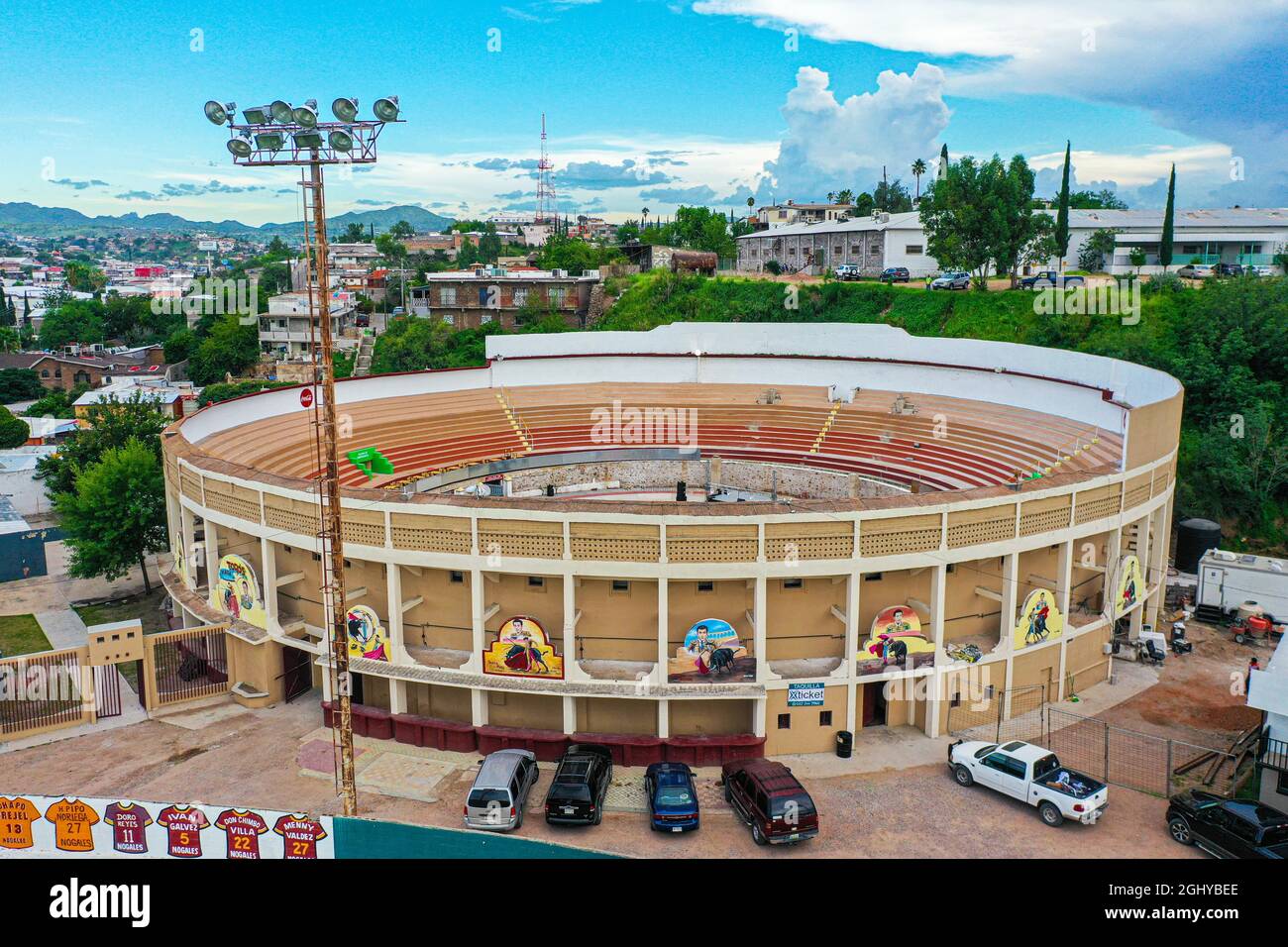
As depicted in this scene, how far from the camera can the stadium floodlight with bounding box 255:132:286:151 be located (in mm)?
15508

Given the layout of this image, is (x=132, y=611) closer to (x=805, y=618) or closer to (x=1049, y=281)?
(x=805, y=618)

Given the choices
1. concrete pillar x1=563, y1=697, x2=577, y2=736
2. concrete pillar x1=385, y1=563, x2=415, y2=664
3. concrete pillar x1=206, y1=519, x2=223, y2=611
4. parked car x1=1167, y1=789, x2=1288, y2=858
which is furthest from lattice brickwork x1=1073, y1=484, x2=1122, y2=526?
concrete pillar x1=206, y1=519, x2=223, y2=611

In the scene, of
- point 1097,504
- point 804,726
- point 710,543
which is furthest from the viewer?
point 1097,504

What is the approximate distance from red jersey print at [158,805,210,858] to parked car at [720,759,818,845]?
9513 mm

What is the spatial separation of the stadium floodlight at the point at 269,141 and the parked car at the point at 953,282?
50.8 metres

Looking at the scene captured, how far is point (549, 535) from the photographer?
67.2 feet

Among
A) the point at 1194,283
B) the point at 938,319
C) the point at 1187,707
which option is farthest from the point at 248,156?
the point at 1194,283

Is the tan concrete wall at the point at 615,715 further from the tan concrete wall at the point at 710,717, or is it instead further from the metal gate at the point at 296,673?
the metal gate at the point at 296,673

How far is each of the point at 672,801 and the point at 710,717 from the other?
3658 mm

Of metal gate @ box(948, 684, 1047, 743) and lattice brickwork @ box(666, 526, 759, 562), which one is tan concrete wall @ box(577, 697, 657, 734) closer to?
lattice brickwork @ box(666, 526, 759, 562)

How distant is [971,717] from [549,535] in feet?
35.7

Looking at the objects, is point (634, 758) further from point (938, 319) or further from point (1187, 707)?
point (938, 319)

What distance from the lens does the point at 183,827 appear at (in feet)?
50.8

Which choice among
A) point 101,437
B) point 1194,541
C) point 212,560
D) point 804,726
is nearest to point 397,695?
point 212,560
